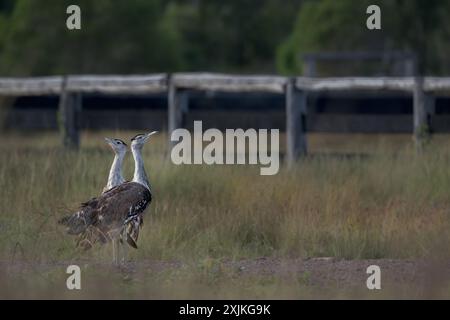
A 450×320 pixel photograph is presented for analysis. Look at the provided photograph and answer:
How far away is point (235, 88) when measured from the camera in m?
17.1


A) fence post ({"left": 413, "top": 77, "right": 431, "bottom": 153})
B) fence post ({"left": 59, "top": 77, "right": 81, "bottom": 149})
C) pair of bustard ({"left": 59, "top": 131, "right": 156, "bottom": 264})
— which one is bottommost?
pair of bustard ({"left": 59, "top": 131, "right": 156, "bottom": 264})

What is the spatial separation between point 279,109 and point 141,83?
12.1 feet

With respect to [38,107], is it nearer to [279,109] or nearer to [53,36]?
[279,109]

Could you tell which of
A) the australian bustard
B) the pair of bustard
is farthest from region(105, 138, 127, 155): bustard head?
the pair of bustard

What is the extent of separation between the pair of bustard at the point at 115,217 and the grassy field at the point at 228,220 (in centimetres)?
25

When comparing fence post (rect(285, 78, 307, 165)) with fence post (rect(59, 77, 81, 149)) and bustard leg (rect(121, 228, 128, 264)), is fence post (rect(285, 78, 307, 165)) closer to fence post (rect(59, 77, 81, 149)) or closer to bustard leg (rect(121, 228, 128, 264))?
fence post (rect(59, 77, 81, 149))

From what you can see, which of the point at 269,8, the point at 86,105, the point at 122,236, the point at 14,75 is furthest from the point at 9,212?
the point at 269,8

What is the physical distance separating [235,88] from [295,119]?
3.14 ft

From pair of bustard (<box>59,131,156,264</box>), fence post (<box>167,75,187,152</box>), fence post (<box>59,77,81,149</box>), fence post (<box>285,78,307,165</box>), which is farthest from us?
fence post (<box>59,77,81,149</box>)

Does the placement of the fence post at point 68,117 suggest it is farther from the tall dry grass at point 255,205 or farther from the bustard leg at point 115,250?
the bustard leg at point 115,250

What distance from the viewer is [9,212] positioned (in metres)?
12.5

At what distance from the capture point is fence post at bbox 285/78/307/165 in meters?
16.6

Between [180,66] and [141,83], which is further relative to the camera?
[180,66]

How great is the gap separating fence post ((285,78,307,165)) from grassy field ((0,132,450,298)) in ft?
3.75
